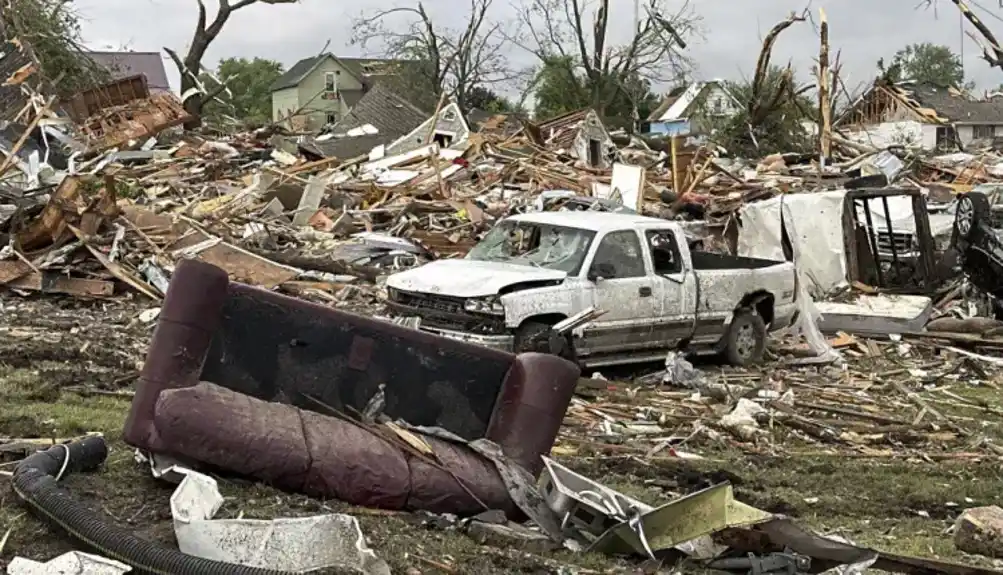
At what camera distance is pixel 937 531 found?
6.97 meters

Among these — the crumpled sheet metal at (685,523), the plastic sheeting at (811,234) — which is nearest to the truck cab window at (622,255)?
the crumpled sheet metal at (685,523)

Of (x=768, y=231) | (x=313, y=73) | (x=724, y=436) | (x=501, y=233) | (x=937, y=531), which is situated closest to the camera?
(x=937, y=531)

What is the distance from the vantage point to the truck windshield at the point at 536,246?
39.0ft

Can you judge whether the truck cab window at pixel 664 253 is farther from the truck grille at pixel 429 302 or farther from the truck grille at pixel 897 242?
the truck grille at pixel 897 242

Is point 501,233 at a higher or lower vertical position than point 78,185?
lower

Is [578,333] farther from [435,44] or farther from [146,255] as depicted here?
[435,44]

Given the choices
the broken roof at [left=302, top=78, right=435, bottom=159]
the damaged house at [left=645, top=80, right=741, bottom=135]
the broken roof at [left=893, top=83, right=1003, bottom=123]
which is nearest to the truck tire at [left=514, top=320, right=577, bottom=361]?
the broken roof at [left=302, top=78, right=435, bottom=159]

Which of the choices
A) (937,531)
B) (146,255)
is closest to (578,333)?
(937,531)

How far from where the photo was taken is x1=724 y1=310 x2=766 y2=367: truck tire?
1323 centimetres

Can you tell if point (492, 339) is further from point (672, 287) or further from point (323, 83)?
point (323, 83)

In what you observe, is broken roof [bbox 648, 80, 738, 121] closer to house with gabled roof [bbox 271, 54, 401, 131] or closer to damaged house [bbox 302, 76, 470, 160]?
damaged house [bbox 302, 76, 470, 160]

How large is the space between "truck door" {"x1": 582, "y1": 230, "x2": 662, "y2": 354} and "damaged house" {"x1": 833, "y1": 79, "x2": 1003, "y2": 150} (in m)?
26.5

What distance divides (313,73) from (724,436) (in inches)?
3043

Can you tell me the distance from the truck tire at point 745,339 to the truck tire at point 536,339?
9.59ft
